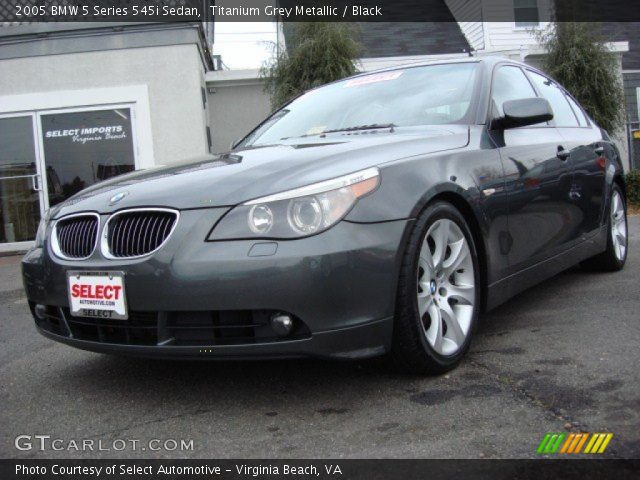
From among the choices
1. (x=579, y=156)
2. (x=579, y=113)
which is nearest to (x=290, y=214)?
(x=579, y=156)

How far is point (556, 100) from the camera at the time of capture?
180 inches

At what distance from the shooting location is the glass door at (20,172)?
973 centimetres

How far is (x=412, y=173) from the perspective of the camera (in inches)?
107

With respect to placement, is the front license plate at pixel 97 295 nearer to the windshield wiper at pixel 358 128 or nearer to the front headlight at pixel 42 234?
the front headlight at pixel 42 234

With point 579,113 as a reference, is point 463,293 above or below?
below

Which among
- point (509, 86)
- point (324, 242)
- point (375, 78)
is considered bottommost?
point (324, 242)

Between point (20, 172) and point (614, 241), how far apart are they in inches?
329

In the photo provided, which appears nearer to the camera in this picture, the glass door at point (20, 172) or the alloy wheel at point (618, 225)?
the alloy wheel at point (618, 225)

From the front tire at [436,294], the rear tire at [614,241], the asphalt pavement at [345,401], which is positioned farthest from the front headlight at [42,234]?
the rear tire at [614,241]

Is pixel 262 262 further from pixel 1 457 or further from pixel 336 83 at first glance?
pixel 336 83

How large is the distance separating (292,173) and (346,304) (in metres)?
0.57

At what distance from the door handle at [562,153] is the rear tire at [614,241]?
3.31ft

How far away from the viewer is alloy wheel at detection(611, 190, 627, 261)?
16.3ft

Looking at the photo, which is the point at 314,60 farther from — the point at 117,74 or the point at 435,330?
the point at 435,330
